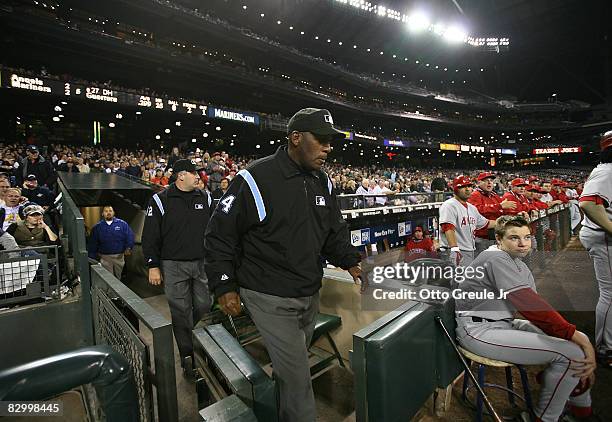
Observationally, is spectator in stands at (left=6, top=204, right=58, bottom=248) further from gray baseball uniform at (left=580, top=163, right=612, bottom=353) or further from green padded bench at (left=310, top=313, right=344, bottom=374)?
gray baseball uniform at (left=580, top=163, right=612, bottom=353)

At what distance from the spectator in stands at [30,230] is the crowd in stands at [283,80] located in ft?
52.3

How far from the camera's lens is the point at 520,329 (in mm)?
2352

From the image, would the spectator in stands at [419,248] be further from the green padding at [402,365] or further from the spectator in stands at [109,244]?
the spectator in stands at [109,244]

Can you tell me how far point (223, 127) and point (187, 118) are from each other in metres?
3.95

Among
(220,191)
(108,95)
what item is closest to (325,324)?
(220,191)

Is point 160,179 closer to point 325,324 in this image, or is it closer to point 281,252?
Answer: point 325,324

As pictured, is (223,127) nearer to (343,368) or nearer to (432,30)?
(343,368)

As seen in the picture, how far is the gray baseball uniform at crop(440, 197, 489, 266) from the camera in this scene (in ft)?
13.5

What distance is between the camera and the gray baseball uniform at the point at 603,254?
292 centimetres

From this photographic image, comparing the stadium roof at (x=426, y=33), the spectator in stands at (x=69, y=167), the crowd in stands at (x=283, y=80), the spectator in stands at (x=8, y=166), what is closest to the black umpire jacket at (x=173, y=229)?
the spectator in stands at (x=8, y=166)

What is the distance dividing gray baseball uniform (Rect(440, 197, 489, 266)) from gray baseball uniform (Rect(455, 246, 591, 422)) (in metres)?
1.74

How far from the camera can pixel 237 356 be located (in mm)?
1699

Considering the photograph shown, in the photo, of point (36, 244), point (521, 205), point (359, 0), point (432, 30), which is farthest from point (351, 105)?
point (36, 244)

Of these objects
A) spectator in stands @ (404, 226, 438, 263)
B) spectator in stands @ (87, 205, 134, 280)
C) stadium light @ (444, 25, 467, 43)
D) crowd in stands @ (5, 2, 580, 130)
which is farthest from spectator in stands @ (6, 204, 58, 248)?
stadium light @ (444, 25, 467, 43)
